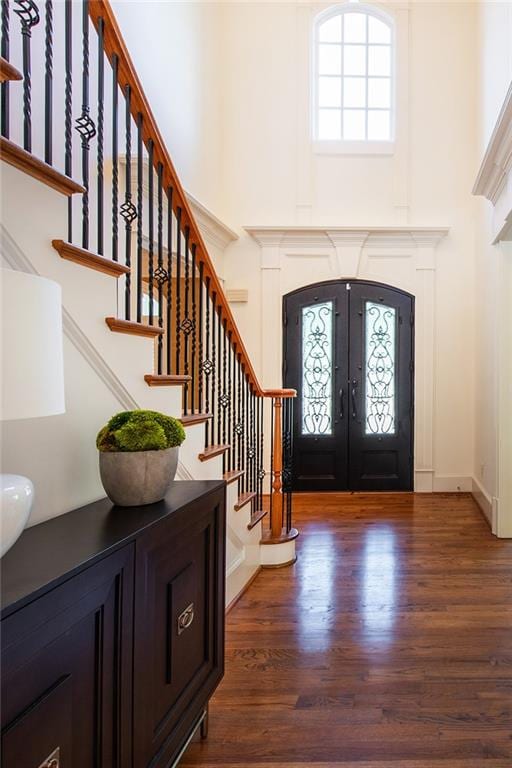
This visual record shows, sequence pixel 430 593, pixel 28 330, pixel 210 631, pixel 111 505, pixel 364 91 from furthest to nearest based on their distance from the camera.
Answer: pixel 364 91 → pixel 430 593 → pixel 210 631 → pixel 111 505 → pixel 28 330

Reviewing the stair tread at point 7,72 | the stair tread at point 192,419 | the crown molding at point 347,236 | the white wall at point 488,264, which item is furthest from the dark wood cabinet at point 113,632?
the crown molding at point 347,236

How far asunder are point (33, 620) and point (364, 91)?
6.20 meters

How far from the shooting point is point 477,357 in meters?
5.15

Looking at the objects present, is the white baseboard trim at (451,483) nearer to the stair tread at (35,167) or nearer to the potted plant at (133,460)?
the potted plant at (133,460)

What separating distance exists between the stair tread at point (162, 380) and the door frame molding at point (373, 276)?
11.1 ft

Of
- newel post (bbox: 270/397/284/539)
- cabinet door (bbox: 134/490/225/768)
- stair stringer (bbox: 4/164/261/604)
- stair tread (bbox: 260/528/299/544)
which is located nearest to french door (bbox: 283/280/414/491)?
stair tread (bbox: 260/528/299/544)

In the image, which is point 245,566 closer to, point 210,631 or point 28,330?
point 210,631

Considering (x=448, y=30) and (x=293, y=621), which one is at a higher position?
(x=448, y=30)

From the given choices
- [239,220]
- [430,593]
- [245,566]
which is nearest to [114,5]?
[239,220]

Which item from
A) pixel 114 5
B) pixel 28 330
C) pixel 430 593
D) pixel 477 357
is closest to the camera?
pixel 28 330

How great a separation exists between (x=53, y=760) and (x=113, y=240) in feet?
4.87

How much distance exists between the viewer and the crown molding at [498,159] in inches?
126

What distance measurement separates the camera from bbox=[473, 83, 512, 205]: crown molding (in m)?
3.21

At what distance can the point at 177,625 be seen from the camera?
56.6 inches
